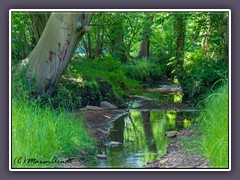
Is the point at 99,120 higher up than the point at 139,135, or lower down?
higher up

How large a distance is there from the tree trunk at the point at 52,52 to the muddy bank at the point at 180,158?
2.56 meters

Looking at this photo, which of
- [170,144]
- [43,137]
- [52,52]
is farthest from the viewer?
[52,52]

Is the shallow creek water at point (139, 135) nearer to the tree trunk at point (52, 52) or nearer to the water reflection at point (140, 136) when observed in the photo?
the water reflection at point (140, 136)

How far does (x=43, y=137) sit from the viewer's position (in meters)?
5.59

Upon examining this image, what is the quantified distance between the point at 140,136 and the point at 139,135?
0.07 metres

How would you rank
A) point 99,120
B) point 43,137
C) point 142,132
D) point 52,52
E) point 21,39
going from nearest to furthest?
point 43,137, point 142,132, point 52,52, point 99,120, point 21,39

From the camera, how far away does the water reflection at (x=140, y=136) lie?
6.01 metres

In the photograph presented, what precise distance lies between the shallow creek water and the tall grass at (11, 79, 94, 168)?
349 millimetres


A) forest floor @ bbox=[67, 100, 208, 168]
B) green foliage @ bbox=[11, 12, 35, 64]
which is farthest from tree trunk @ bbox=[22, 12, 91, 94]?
forest floor @ bbox=[67, 100, 208, 168]

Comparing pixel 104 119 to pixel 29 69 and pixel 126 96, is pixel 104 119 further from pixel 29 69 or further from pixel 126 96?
pixel 126 96

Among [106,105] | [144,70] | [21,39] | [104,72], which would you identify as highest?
[21,39]

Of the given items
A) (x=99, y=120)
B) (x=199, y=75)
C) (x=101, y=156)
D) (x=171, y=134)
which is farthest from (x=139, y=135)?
(x=199, y=75)

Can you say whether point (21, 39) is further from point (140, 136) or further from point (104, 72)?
point (140, 136)

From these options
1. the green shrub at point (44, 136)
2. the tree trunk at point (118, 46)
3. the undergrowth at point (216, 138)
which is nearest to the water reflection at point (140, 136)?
the green shrub at point (44, 136)
